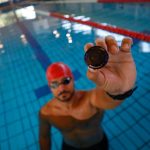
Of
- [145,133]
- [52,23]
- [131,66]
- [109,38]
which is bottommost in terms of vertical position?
[52,23]

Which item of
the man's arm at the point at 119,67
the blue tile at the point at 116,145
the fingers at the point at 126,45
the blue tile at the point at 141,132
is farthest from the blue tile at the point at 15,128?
the fingers at the point at 126,45

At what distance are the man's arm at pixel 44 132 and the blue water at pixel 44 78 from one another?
2.78ft

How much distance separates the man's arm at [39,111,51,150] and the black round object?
1.08m

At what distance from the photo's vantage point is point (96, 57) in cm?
87

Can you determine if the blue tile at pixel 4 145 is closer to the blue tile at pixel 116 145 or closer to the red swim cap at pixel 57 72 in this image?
the blue tile at pixel 116 145

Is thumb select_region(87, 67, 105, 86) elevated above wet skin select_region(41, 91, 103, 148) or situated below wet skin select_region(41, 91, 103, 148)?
above

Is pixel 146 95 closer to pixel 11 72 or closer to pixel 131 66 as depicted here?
pixel 131 66

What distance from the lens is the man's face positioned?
159 centimetres

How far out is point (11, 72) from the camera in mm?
4984

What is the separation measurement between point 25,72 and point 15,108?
1.36 metres

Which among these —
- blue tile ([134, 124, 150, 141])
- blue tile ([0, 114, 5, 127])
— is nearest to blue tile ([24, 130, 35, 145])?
blue tile ([0, 114, 5, 127])

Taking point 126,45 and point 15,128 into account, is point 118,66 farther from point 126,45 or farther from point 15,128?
point 15,128

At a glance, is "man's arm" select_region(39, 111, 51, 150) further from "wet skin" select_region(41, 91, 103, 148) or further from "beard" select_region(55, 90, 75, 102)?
"beard" select_region(55, 90, 75, 102)

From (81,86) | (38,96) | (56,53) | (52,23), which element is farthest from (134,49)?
(52,23)
